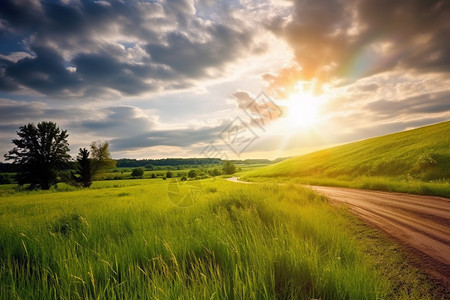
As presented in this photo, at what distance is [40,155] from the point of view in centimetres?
5288

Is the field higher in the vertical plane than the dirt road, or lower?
higher

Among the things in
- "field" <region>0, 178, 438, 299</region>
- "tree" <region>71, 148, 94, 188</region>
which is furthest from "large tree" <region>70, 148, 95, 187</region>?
"field" <region>0, 178, 438, 299</region>

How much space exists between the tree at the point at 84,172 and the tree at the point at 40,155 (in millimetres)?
5271

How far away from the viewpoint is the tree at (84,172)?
6050 centimetres

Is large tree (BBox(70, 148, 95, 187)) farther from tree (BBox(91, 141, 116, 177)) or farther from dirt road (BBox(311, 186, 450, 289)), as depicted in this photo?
dirt road (BBox(311, 186, 450, 289))

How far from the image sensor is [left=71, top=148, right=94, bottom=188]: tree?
6050cm

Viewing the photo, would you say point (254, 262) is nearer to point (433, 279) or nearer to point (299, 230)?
point (299, 230)

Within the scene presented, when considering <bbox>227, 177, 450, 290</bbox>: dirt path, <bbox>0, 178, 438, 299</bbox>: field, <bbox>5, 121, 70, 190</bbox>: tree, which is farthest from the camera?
<bbox>5, 121, 70, 190</bbox>: tree

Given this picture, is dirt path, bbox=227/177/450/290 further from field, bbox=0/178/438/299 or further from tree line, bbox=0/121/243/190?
tree line, bbox=0/121/243/190

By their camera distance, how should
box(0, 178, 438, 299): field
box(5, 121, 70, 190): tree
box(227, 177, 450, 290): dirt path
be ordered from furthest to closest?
box(5, 121, 70, 190): tree, box(227, 177, 450, 290): dirt path, box(0, 178, 438, 299): field

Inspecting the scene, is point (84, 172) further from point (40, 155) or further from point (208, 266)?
point (208, 266)

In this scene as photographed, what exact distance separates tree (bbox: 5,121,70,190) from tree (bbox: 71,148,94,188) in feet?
17.3

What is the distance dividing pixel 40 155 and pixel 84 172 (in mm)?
11453

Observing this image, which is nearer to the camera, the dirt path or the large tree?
the dirt path
